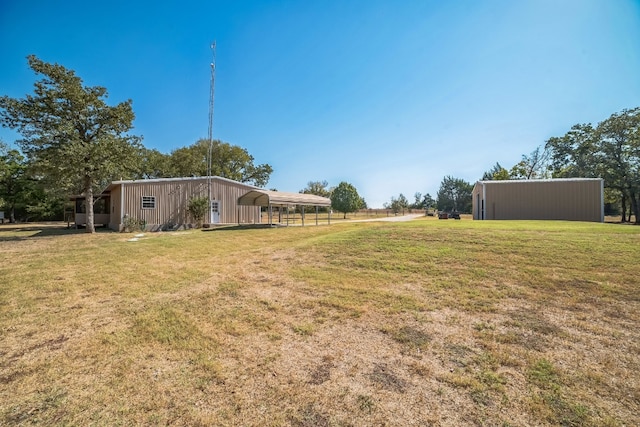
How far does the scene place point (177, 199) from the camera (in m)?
20.4

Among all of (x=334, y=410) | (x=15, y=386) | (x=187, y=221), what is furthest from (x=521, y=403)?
(x=187, y=221)

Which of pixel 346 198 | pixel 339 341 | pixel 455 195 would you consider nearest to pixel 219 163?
pixel 346 198

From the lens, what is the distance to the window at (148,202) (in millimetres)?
19000

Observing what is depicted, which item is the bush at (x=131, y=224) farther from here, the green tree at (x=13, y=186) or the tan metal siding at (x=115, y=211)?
the green tree at (x=13, y=186)

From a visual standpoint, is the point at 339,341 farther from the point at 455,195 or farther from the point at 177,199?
the point at 455,195

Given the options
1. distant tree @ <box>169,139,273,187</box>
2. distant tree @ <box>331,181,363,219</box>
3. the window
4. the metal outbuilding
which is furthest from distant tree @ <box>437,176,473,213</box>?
the window

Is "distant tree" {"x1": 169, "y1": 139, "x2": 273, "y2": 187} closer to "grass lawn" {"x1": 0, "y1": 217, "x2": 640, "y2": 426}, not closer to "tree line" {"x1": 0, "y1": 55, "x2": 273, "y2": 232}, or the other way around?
"tree line" {"x1": 0, "y1": 55, "x2": 273, "y2": 232}

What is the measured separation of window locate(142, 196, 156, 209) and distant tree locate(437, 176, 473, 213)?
65.8 m

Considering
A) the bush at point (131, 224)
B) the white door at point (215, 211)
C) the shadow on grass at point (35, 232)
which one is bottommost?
the shadow on grass at point (35, 232)

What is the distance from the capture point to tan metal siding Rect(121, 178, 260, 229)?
18.7 m

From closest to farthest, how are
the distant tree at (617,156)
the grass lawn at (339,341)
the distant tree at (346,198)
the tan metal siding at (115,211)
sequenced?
the grass lawn at (339,341)
the tan metal siding at (115,211)
the distant tree at (617,156)
the distant tree at (346,198)

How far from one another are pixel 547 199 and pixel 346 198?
1087 inches

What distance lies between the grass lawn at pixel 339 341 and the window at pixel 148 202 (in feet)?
41.1

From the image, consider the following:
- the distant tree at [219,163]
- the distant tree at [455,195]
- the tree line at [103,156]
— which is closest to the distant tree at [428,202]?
the distant tree at [455,195]
